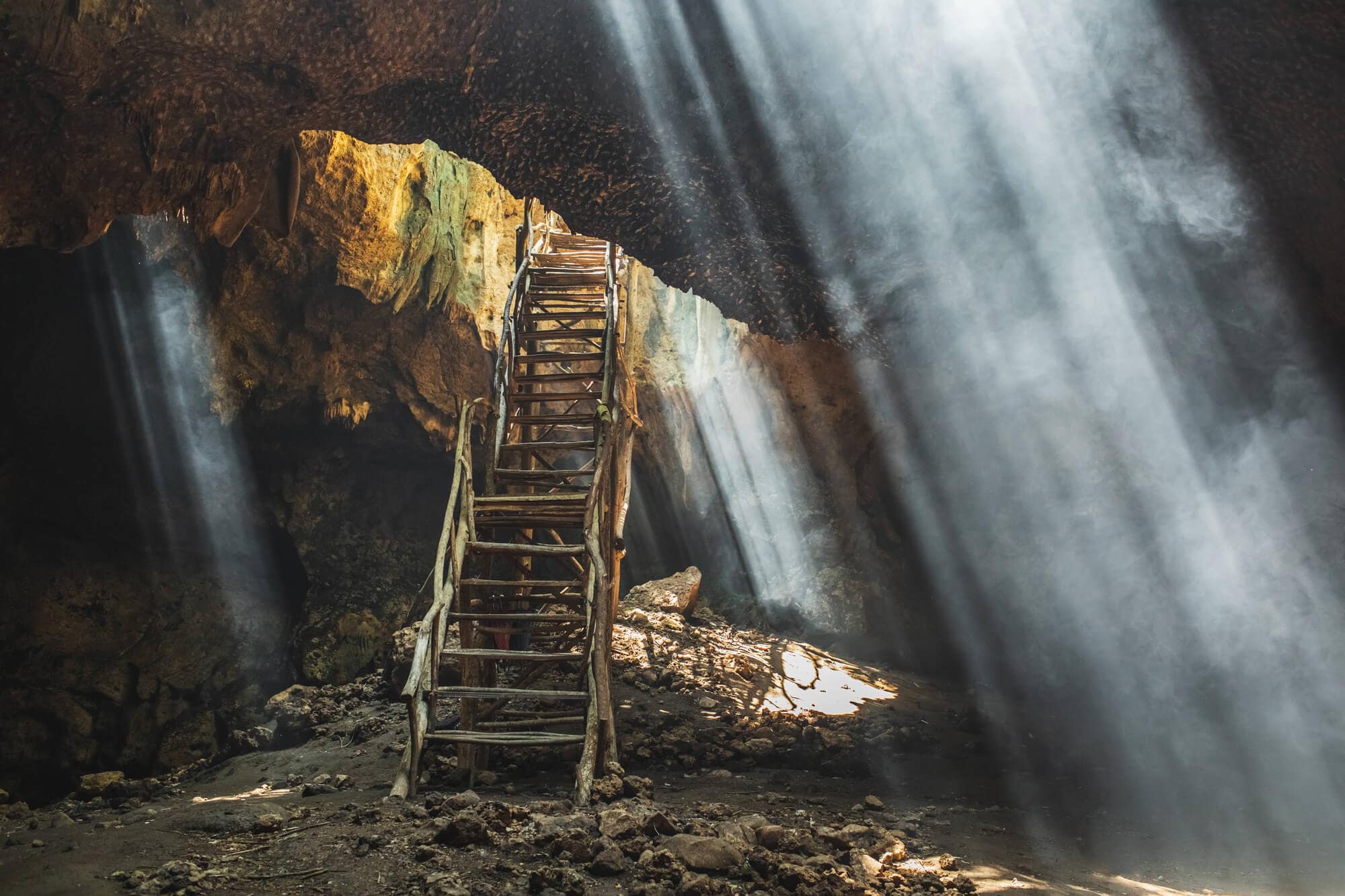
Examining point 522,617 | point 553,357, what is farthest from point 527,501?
point 553,357

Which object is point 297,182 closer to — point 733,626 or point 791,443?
point 791,443

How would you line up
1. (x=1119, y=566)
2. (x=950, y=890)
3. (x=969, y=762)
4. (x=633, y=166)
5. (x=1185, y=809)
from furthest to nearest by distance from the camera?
1. (x=1119, y=566)
2. (x=969, y=762)
3. (x=633, y=166)
4. (x=1185, y=809)
5. (x=950, y=890)

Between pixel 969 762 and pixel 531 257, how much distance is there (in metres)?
6.65

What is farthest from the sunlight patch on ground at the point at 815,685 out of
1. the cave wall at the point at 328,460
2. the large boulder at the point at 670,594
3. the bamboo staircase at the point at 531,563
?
the bamboo staircase at the point at 531,563

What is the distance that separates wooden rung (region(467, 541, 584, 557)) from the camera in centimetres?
526

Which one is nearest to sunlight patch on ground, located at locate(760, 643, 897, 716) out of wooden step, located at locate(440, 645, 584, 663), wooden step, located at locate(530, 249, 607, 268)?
wooden step, located at locate(440, 645, 584, 663)

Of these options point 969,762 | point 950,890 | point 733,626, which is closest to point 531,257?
point 733,626

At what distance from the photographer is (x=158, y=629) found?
8.78m

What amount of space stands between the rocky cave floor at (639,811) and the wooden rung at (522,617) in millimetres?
938

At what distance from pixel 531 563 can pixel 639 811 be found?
4.52 meters

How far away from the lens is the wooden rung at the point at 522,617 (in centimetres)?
477

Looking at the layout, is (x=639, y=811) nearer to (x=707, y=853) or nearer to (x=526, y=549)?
(x=707, y=853)

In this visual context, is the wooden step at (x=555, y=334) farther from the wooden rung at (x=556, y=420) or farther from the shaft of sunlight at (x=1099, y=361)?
the shaft of sunlight at (x=1099, y=361)

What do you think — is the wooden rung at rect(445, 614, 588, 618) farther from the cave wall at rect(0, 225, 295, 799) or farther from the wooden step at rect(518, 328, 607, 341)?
the cave wall at rect(0, 225, 295, 799)
